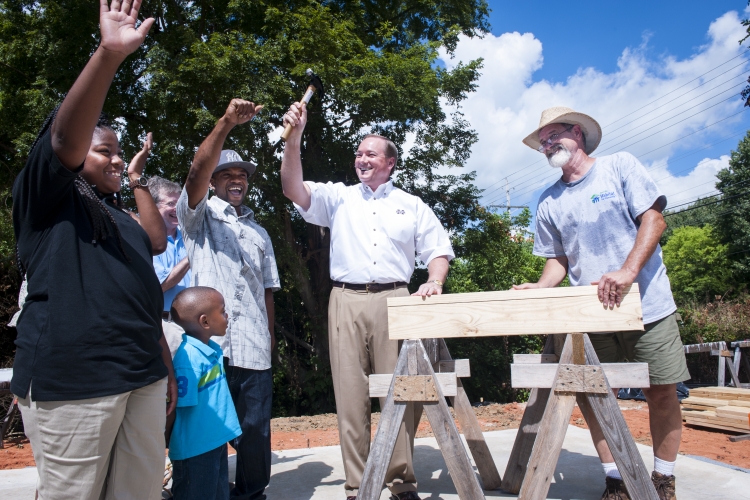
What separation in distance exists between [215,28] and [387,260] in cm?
985

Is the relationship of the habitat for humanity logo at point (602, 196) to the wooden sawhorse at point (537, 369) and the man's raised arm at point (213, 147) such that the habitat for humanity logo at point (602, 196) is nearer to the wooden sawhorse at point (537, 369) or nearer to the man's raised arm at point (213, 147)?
the wooden sawhorse at point (537, 369)

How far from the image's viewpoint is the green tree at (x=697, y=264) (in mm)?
33875

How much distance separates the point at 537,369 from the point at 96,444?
1.91 m

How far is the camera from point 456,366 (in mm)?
3283

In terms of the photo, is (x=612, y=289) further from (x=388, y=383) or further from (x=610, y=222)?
(x=388, y=383)

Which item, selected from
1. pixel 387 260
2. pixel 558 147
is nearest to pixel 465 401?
pixel 387 260

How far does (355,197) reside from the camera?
11.4ft

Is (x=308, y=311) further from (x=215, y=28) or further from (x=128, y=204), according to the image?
(x=215, y=28)

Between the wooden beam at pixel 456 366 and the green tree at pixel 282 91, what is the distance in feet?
23.0

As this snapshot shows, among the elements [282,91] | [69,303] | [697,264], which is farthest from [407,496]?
[697,264]

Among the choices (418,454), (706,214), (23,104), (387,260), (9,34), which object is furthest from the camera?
(706,214)

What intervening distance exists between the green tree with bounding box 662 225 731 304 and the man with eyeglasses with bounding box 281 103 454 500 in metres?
34.6

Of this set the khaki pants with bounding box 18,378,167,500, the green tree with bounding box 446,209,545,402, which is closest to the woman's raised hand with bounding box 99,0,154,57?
the khaki pants with bounding box 18,378,167,500

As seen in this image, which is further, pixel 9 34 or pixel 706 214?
pixel 706 214
